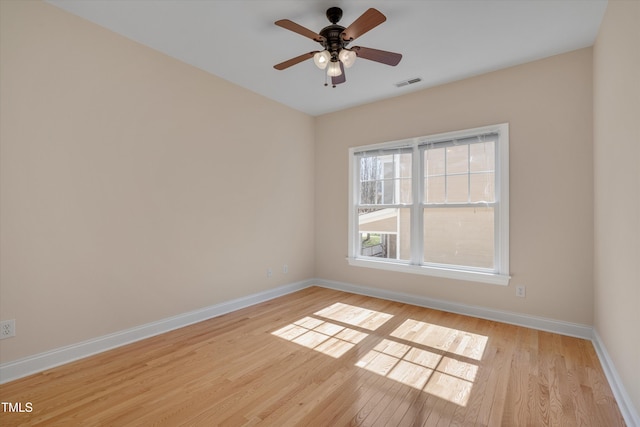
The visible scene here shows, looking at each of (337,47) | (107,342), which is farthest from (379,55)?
(107,342)

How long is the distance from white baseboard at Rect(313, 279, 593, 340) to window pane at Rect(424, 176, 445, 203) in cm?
130

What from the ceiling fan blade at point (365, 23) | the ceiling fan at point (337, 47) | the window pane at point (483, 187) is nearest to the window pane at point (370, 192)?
the window pane at point (483, 187)

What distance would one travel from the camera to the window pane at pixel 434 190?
3749mm

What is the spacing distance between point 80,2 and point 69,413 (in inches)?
116

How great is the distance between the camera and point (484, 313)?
131 inches

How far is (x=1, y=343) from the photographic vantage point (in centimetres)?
207

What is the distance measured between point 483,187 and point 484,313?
1.48m

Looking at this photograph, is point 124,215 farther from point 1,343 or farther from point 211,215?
point 1,343

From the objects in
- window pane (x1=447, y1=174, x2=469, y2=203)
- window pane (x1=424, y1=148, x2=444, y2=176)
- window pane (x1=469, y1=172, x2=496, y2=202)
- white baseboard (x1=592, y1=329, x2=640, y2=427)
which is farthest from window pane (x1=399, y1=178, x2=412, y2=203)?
white baseboard (x1=592, y1=329, x2=640, y2=427)

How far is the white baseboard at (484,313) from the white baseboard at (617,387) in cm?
25

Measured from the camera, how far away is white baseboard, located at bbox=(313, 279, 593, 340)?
9.37 ft

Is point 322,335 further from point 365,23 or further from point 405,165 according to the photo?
point 365,23

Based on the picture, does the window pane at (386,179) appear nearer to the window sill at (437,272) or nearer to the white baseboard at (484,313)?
the window sill at (437,272)

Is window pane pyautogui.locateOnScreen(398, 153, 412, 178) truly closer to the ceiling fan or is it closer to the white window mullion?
the white window mullion
